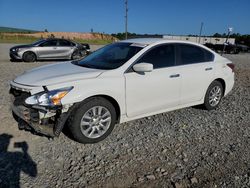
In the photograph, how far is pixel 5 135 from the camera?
13.4 ft

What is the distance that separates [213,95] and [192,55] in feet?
3.67

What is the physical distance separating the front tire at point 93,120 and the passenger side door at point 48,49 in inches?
441

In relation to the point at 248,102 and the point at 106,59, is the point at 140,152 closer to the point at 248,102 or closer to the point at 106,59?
the point at 106,59

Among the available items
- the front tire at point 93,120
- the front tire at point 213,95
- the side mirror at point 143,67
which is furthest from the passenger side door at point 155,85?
the front tire at point 213,95

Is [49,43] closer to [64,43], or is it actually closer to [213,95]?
[64,43]

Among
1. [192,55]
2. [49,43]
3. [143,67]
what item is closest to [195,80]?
[192,55]

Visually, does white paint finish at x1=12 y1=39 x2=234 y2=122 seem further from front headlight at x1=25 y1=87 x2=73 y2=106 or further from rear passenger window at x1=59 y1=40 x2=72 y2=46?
rear passenger window at x1=59 y1=40 x2=72 y2=46

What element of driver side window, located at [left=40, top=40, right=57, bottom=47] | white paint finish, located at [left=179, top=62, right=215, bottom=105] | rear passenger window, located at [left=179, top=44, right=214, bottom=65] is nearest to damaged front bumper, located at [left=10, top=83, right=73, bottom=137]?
white paint finish, located at [left=179, top=62, right=215, bottom=105]

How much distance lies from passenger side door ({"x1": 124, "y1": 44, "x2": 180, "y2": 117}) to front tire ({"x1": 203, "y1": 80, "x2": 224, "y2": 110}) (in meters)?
1.01

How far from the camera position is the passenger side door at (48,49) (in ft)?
45.8

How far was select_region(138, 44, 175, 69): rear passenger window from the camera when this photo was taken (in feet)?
14.5

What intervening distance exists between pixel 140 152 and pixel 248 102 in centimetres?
422

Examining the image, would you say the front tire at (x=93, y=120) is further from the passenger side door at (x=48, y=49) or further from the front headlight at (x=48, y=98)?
the passenger side door at (x=48, y=49)

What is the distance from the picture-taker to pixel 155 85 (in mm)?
4352
